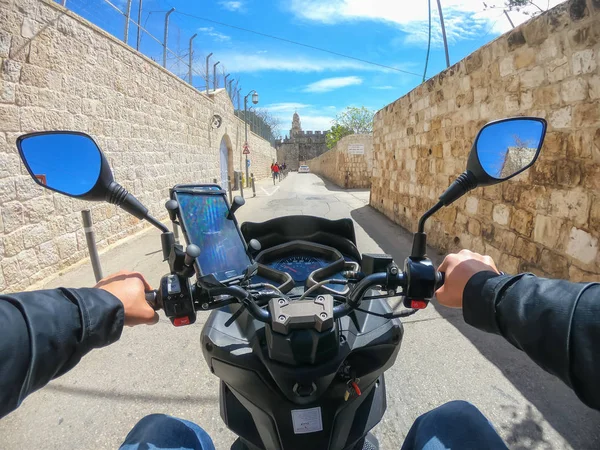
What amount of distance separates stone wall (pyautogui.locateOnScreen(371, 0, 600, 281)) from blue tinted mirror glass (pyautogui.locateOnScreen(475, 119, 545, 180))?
2.45 meters

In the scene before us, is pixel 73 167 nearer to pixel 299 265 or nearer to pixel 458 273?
pixel 299 265

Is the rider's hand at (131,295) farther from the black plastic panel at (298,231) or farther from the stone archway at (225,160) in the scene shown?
the stone archway at (225,160)

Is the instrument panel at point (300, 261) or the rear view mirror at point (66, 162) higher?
the rear view mirror at point (66, 162)

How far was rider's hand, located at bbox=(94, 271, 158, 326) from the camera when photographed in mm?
1100

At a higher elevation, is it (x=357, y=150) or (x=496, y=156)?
(x=357, y=150)

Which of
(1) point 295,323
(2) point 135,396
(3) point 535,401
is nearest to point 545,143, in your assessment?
(3) point 535,401

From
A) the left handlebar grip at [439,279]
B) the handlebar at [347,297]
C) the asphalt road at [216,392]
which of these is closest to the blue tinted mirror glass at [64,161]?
the handlebar at [347,297]

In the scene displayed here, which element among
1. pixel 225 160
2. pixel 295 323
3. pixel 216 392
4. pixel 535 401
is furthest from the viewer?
pixel 225 160

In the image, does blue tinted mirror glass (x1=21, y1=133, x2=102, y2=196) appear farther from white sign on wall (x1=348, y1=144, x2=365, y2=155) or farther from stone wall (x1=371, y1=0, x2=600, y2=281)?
white sign on wall (x1=348, y1=144, x2=365, y2=155)

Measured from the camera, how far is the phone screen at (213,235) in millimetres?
1690

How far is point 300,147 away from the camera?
78.6m

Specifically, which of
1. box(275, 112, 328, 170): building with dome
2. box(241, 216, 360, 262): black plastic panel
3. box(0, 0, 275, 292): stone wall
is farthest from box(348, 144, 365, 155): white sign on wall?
box(275, 112, 328, 170): building with dome

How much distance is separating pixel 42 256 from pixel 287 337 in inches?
226

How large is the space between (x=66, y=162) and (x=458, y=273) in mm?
1378
